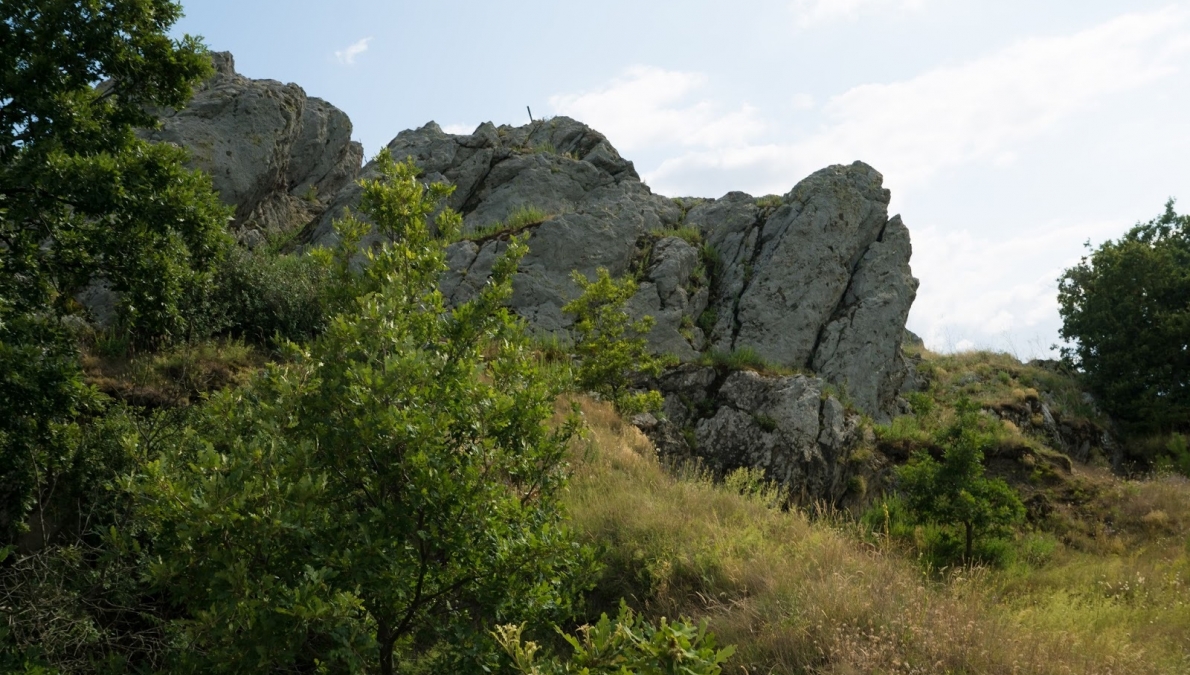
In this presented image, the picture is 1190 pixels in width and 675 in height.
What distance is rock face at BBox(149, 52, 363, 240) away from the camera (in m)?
20.0

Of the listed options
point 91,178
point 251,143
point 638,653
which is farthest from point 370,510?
point 251,143

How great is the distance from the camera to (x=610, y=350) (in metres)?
13.8

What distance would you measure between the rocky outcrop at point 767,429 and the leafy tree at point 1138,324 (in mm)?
15992

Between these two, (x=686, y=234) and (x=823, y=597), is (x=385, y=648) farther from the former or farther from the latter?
(x=686, y=234)

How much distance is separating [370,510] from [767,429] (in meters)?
11.8

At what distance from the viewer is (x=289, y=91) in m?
22.9

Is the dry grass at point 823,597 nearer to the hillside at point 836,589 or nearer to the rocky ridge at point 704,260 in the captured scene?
the hillside at point 836,589

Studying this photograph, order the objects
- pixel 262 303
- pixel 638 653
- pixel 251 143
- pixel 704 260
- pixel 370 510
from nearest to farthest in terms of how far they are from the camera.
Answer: pixel 638 653
pixel 370 510
pixel 262 303
pixel 251 143
pixel 704 260

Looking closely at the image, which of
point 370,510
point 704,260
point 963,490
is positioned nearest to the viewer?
point 370,510

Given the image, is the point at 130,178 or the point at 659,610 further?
the point at 130,178

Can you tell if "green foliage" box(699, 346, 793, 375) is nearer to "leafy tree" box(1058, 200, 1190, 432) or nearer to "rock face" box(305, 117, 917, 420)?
"rock face" box(305, 117, 917, 420)

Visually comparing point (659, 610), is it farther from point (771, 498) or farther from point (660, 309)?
point (660, 309)

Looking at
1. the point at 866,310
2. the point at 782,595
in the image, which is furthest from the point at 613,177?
the point at 782,595

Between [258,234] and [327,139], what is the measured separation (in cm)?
666
